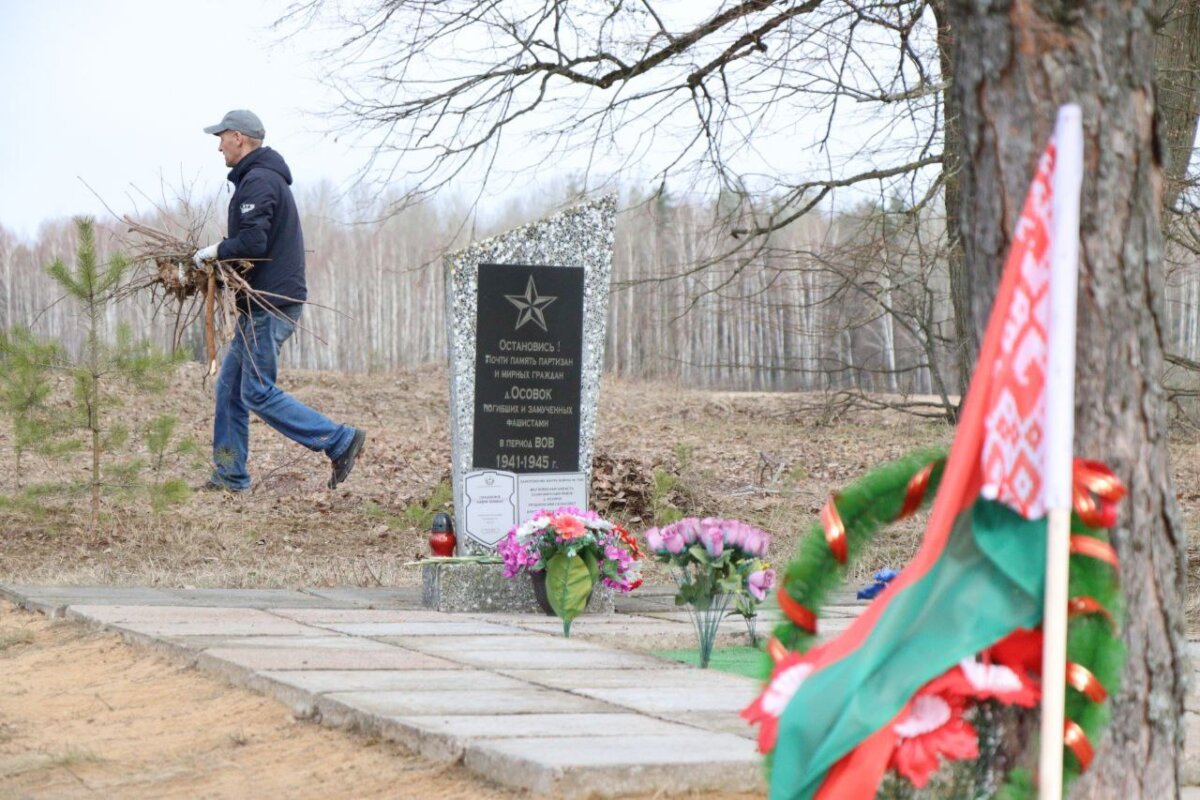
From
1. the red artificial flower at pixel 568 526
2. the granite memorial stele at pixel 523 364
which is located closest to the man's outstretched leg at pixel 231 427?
the granite memorial stele at pixel 523 364

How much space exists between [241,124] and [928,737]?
24.0ft

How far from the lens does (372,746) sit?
355 cm

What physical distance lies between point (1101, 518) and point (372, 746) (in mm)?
1956

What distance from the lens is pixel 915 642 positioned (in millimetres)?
2244

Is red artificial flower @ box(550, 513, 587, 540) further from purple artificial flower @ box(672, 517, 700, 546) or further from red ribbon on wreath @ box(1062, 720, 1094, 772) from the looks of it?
red ribbon on wreath @ box(1062, 720, 1094, 772)

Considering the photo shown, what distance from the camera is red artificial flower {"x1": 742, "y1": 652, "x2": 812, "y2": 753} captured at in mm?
2391

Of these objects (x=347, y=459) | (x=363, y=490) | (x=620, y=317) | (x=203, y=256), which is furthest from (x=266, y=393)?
(x=620, y=317)

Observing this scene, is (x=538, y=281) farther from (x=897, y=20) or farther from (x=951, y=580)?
(x=951, y=580)

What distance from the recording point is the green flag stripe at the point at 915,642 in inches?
87.0

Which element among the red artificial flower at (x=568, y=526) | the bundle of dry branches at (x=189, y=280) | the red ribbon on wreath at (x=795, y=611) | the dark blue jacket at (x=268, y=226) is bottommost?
the red artificial flower at (x=568, y=526)

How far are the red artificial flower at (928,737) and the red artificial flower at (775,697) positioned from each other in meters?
0.18

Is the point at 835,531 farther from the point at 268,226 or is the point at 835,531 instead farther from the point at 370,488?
the point at 370,488

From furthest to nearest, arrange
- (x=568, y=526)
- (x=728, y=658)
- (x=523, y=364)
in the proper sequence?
(x=523, y=364) < (x=568, y=526) < (x=728, y=658)

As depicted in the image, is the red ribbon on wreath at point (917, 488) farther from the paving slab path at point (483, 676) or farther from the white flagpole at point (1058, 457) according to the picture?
the paving slab path at point (483, 676)
